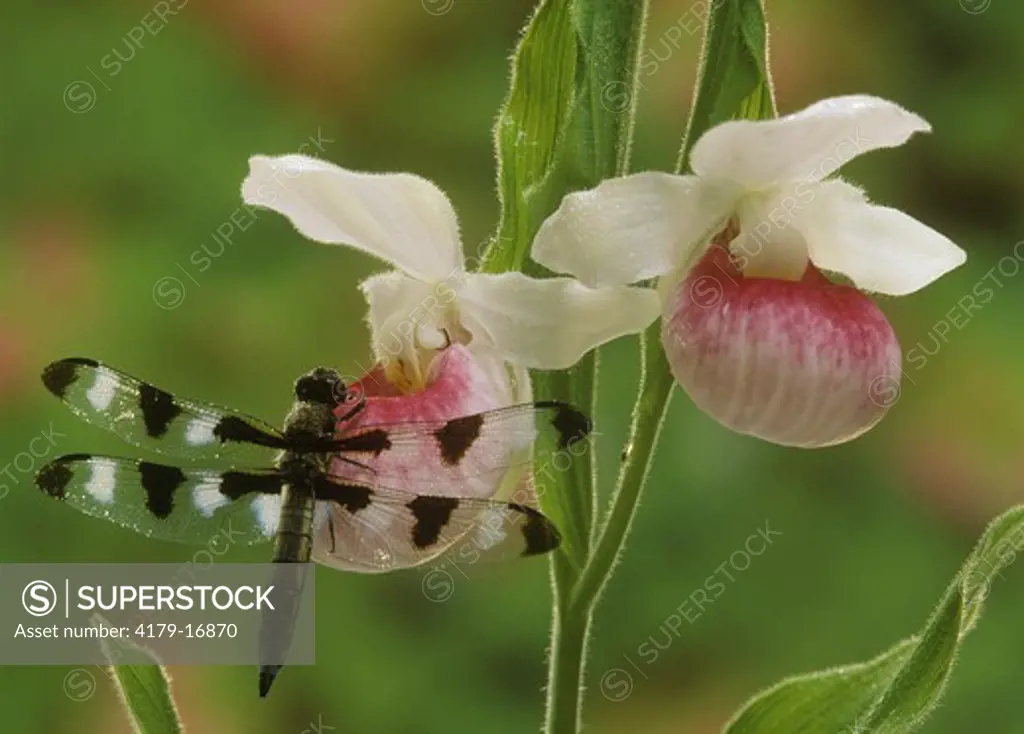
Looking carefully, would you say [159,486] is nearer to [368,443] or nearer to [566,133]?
[368,443]

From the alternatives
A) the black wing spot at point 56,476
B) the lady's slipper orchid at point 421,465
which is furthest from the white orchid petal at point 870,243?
the black wing spot at point 56,476

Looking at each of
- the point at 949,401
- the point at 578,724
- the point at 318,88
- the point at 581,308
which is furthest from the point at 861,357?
the point at 318,88

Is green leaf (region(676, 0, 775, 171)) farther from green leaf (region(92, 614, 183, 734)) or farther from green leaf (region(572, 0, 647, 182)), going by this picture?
green leaf (region(92, 614, 183, 734))

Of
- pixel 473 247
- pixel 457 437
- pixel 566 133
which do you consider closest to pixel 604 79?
pixel 566 133

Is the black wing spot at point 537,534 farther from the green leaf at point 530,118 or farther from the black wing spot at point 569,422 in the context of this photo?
the green leaf at point 530,118

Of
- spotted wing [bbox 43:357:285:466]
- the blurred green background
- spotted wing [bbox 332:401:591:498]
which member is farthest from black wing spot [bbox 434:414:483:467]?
the blurred green background
